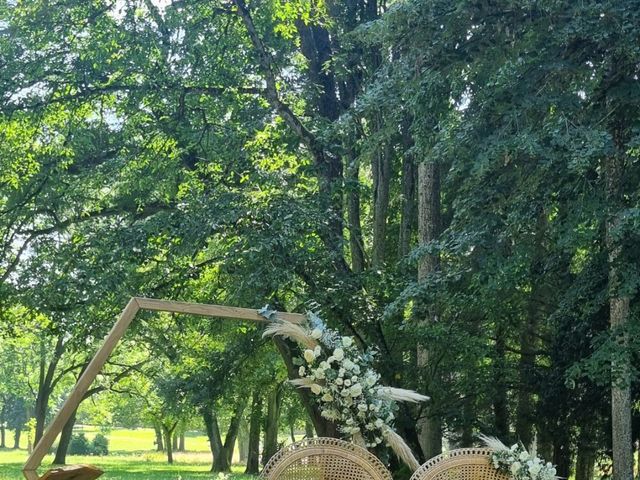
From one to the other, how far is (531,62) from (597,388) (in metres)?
4.21

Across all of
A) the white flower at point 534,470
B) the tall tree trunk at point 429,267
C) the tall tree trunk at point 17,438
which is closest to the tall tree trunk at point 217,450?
the tall tree trunk at point 429,267

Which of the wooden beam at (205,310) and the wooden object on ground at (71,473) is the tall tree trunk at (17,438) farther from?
the wooden object on ground at (71,473)

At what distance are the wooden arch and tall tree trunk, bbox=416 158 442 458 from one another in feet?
11.2

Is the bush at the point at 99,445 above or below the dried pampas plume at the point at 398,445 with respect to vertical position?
below

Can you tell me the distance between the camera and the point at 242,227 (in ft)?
24.4

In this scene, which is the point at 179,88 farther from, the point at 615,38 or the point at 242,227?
the point at 615,38

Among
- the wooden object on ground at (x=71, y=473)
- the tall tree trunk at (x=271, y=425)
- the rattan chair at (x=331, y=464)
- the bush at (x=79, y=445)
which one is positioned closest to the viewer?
the wooden object on ground at (x=71, y=473)

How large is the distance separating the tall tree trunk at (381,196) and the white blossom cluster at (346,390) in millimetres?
5085

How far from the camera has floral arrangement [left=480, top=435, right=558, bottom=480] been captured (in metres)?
4.11

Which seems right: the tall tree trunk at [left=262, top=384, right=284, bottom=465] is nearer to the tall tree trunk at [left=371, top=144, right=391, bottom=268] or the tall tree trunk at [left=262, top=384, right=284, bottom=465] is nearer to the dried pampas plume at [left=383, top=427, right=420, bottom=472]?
the tall tree trunk at [left=371, top=144, right=391, bottom=268]

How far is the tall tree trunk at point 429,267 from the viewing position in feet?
24.7

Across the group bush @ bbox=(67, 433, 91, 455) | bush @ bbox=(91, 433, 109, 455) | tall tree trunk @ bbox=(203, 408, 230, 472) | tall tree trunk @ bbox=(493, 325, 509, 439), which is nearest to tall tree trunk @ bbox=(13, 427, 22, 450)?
bush @ bbox=(91, 433, 109, 455)

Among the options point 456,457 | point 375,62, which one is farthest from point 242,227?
point 456,457

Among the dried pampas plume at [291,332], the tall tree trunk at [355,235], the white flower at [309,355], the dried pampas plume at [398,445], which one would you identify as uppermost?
the tall tree trunk at [355,235]
